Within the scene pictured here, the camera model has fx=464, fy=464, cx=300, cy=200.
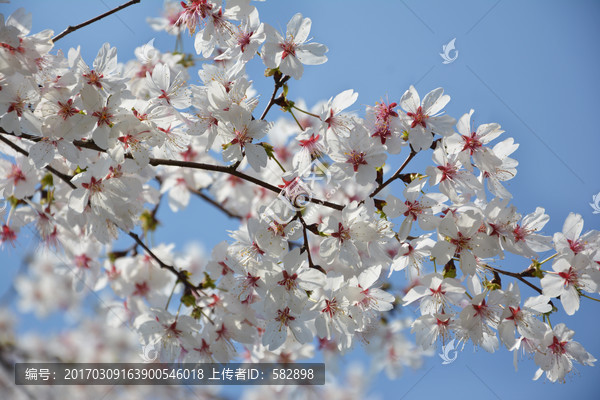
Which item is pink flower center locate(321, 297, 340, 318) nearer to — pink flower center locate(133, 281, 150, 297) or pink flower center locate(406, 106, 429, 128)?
pink flower center locate(406, 106, 429, 128)

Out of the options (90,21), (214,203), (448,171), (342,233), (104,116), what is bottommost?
(342,233)

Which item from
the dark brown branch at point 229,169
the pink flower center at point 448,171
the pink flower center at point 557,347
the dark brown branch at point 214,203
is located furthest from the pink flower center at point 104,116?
the pink flower center at point 557,347

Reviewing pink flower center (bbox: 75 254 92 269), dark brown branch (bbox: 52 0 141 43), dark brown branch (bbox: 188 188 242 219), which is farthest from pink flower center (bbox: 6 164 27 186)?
dark brown branch (bbox: 188 188 242 219)

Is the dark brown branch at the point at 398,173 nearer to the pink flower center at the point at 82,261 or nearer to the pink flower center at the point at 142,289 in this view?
the pink flower center at the point at 142,289

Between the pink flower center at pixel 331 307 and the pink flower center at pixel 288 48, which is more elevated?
the pink flower center at pixel 288 48

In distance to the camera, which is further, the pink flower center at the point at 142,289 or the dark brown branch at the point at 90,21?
the pink flower center at the point at 142,289

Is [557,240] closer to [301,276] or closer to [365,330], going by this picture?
[365,330]

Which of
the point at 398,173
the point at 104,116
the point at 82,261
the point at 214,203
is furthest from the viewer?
the point at 214,203

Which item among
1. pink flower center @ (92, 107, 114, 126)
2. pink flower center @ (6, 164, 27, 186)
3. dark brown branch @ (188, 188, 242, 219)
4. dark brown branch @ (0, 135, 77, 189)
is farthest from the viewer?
dark brown branch @ (188, 188, 242, 219)

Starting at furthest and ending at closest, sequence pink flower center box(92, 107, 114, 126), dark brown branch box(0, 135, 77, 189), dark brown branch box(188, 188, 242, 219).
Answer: dark brown branch box(188, 188, 242, 219) < dark brown branch box(0, 135, 77, 189) < pink flower center box(92, 107, 114, 126)

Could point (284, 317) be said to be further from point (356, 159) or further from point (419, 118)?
point (419, 118)

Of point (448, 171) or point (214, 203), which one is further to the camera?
point (214, 203)

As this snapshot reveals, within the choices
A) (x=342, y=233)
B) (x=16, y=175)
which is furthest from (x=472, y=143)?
(x=16, y=175)

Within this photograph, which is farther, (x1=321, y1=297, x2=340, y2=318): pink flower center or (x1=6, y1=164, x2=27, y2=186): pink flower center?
(x1=6, y1=164, x2=27, y2=186): pink flower center
